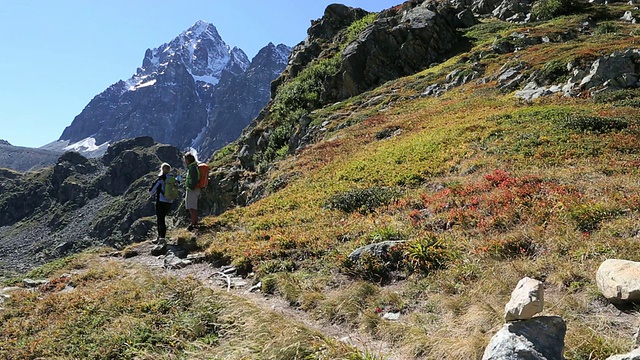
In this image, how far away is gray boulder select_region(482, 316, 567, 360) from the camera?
4.68 metres

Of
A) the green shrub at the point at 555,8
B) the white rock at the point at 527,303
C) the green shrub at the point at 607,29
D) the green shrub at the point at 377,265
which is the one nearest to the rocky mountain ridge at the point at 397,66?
the green shrub at the point at 555,8

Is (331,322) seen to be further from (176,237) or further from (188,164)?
(188,164)

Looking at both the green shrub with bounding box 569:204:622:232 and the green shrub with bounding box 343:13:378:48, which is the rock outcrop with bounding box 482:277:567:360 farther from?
the green shrub with bounding box 343:13:378:48

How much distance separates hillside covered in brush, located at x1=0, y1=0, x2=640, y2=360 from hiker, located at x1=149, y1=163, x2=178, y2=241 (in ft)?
4.09

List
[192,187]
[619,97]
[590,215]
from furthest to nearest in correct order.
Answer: [619,97], [192,187], [590,215]

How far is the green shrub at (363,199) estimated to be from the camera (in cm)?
1357

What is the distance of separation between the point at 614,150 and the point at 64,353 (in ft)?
53.0

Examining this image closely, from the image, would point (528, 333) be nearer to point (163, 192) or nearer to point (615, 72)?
point (163, 192)

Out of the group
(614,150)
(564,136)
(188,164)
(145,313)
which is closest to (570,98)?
(564,136)

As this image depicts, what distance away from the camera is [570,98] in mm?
21109

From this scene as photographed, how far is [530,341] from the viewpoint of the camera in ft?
15.6

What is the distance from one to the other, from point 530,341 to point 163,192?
13.5 meters

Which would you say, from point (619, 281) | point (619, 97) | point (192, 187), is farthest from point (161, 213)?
point (619, 97)

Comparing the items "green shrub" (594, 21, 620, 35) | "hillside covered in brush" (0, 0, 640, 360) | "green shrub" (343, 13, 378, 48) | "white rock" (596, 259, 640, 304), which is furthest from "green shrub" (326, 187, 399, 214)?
"green shrub" (343, 13, 378, 48)
